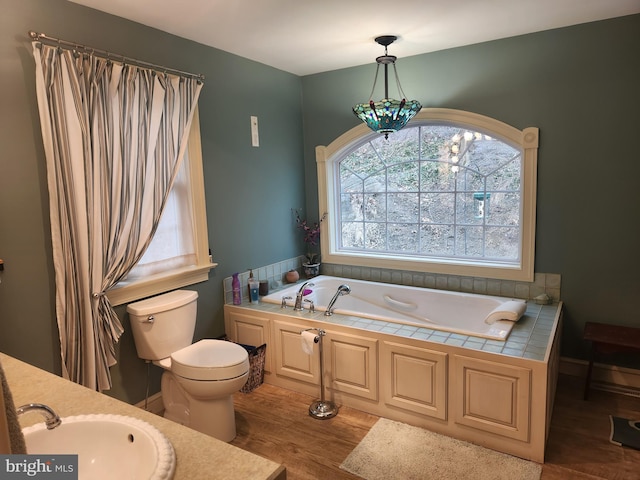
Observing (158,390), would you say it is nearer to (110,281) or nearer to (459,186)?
(110,281)

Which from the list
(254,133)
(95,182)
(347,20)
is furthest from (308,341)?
(347,20)

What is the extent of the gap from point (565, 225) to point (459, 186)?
2.84 ft

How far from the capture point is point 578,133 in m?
3.11

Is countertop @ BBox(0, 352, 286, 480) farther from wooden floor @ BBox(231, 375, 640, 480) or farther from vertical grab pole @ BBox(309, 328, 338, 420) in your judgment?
vertical grab pole @ BBox(309, 328, 338, 420)

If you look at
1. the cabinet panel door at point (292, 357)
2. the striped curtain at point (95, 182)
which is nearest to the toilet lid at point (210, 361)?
the striped curtain at point (95, 182)

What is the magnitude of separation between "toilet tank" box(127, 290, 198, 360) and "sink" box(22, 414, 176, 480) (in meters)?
1.45

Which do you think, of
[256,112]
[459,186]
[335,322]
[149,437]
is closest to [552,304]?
[459,186]

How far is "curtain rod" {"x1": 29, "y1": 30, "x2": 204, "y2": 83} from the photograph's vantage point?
88.4 inches

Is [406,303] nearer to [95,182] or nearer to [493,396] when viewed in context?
[493,396]

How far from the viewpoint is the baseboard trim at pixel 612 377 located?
3088 mm

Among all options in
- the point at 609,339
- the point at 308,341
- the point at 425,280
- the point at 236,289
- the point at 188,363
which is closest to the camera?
the point at 188,363

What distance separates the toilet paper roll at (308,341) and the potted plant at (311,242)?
4.10 feet

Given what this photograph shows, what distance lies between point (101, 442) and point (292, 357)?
2.08 m

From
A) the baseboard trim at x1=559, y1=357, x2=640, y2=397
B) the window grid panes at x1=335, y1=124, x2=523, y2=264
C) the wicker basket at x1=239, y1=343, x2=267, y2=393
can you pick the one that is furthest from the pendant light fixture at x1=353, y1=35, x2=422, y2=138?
the baseboard trim at x1=559, y1=357, x2=640, y2=397
